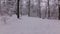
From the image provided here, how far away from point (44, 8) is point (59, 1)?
90.7 inches

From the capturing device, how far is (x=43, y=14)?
54.5 feet

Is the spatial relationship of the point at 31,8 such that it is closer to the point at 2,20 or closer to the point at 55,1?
the point at 55,1

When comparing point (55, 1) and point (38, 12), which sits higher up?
point (55, 1)

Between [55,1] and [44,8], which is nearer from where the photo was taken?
[55,1]

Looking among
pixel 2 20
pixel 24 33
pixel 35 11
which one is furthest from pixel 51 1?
pixel 24 33

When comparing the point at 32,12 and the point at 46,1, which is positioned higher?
the point at 46,1

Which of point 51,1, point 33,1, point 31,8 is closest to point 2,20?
point 51,1

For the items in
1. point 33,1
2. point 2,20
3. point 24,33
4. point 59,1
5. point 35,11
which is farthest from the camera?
point 35,11

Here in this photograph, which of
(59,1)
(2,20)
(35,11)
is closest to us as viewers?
(2,20)

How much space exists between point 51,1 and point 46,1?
721 mm

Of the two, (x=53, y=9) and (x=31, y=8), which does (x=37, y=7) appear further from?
(x=53, y=9)

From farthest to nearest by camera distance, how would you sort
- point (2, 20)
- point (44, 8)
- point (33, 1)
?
point (33, 1)
point (44, 8)
point (2, 20)

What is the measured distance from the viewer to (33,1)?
57.4 ft

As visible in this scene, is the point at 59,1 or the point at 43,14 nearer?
the point at 59,1
